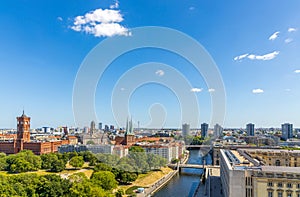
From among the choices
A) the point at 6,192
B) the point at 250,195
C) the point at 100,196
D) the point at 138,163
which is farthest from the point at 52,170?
the point at 250,195

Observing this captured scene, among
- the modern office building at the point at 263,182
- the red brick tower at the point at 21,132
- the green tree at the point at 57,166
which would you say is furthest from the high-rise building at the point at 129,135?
the modern office building at the point at 263,182

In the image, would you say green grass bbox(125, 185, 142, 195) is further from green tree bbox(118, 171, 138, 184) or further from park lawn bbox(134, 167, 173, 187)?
park lawn bbox(134, 167, 173, 187)

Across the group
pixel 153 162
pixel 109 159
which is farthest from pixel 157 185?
pixel 109 159

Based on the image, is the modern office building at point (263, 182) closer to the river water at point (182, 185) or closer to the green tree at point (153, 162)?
the river water at point (182, 185)

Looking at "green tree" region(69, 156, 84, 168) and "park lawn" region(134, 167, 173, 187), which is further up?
"green tree" region(69, 156, 84, 168)

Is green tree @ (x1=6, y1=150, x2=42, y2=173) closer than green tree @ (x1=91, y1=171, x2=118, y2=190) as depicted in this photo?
No

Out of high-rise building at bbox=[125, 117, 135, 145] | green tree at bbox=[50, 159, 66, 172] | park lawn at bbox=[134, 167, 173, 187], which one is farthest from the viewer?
high-rise building at bbox=[125, 117, 135, 145]

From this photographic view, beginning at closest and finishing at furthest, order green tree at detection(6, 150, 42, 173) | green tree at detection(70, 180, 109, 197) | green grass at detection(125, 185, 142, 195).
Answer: green tree at detection(70, 180, 109, 197) → green grass at detection(125, 185, 142, 195) → green tree at detection(6, 150, 42, 173)

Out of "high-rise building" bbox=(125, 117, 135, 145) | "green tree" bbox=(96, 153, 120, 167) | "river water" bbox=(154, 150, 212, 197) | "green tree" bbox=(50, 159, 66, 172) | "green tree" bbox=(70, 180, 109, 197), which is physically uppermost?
"high-rise building" bbox=(125, 117, 135, 145)

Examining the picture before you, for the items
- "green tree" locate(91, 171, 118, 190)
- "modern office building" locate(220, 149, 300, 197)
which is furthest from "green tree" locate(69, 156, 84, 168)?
"modern office building" locate(220, 149, 300, 197)

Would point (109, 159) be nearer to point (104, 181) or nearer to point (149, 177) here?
point (149, 177)
